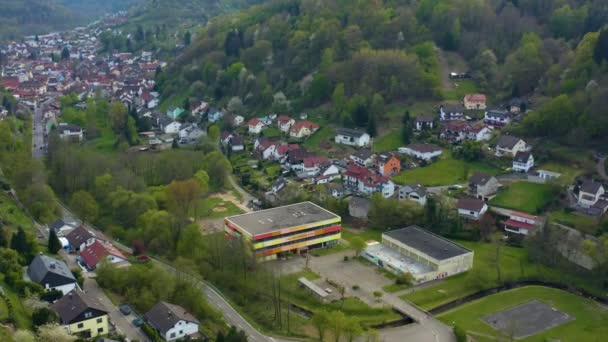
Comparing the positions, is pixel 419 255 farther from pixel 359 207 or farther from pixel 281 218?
pixel 281 218

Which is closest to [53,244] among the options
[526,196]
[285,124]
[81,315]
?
[81,315]

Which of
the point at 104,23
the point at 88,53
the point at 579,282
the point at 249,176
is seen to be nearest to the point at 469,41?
the point at 249,176

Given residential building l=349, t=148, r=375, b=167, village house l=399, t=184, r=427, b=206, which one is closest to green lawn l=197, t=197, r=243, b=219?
village house l=399, t=184, r=427, b=206

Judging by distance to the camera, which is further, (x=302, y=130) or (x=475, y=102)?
(x=302, y=130)

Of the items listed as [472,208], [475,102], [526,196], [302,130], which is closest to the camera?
[472,208]

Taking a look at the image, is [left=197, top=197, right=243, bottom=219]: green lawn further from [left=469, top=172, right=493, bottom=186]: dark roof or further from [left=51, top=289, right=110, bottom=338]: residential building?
[left=51, top=289, right=110, bottom=338]: residential building

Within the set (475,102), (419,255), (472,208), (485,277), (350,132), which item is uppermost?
(475,102)

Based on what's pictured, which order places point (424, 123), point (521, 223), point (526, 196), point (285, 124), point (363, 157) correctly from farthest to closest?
point (285, 124) → point (424, 123) → point (363, 157) → point (526, 196) → point (521, 223)
